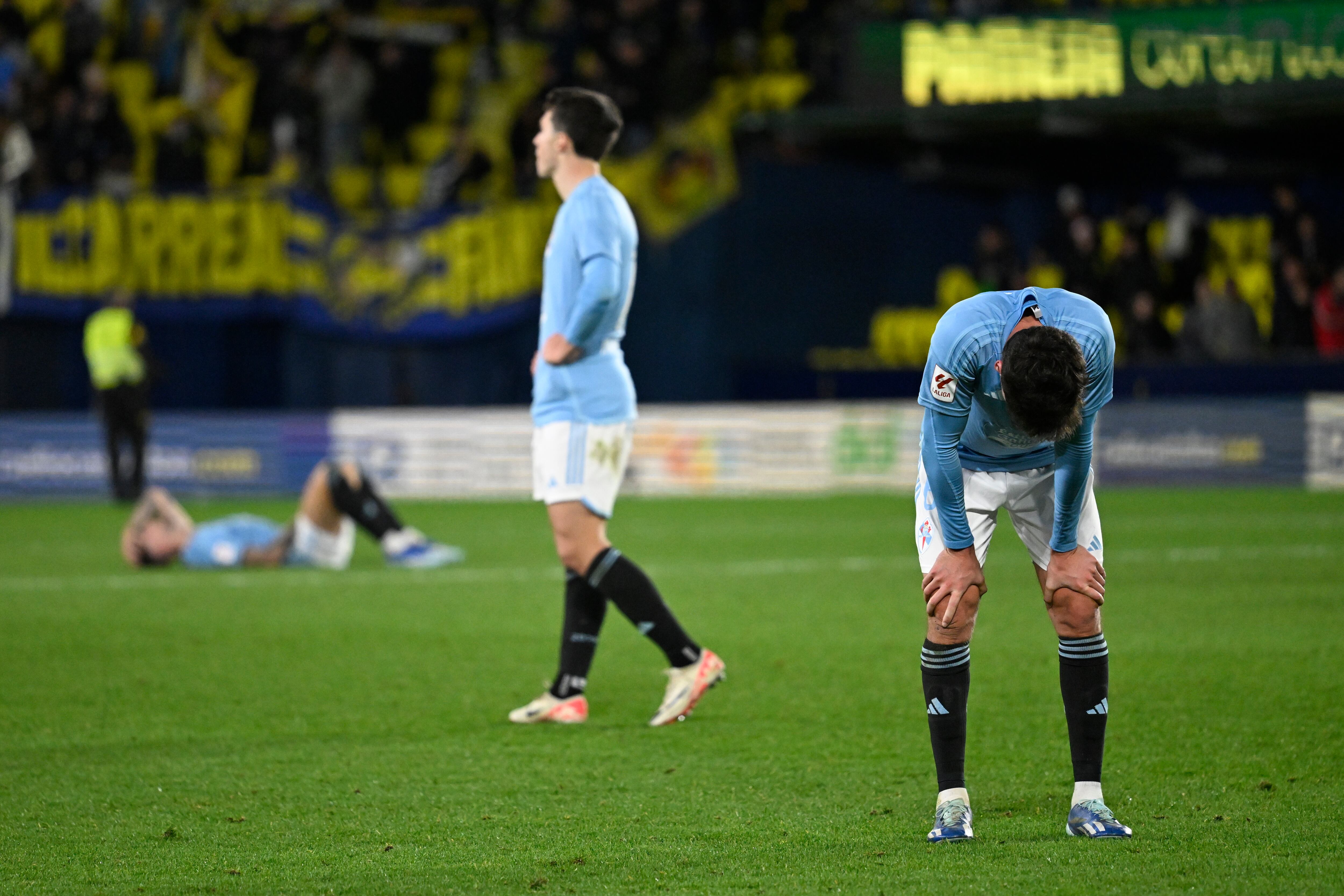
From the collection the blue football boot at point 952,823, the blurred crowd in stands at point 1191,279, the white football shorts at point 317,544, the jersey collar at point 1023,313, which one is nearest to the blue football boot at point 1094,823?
the blue football boot at point 952,823

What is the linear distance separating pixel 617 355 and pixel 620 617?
3.43 metres

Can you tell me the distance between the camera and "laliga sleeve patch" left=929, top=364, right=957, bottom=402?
3.97 m

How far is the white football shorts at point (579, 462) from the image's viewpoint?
586cm

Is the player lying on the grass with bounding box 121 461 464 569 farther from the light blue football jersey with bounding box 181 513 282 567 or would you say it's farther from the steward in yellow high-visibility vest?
the steward in yellow high-visibility vest

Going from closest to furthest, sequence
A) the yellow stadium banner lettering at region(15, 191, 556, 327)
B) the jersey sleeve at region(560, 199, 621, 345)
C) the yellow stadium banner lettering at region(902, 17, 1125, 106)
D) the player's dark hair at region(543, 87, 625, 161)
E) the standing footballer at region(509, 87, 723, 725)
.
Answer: the jersey sleeve at region(560, 199, 621, 345)
the standing footballer at region(509, 87, 723, 725)
the player's dark hair at region(543, 87, 625, 161)
the yellow stadium banner lettering at region(902, 17, 1125, 106)
the yellow stadium banner lettering at region(15, 191, 556, 327)

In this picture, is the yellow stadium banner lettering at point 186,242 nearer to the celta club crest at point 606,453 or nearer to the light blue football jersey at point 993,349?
the celta club crest at point 606,453

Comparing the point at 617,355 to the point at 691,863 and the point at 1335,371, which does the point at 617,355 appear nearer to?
the point at 691,863

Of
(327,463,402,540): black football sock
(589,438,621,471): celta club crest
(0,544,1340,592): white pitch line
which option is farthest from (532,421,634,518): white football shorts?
(327,463,402,540): black football sock

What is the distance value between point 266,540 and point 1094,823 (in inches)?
307

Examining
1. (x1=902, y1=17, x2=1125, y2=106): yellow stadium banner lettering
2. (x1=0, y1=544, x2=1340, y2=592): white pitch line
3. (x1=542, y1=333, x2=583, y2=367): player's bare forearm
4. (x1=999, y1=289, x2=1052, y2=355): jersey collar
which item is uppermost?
Answer: (x1=902, y1=17, x2=1125, y2=106): yellow stadium banner lettering

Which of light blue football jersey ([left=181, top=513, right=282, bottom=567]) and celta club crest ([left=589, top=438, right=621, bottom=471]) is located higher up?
celta club crest ([left=589, top=438, right=621, bottom=471])

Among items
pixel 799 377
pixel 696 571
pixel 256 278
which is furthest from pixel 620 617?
pixel 256 278

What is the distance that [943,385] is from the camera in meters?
3.98

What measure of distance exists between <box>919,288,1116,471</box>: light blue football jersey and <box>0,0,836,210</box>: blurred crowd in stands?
16.3 meters
